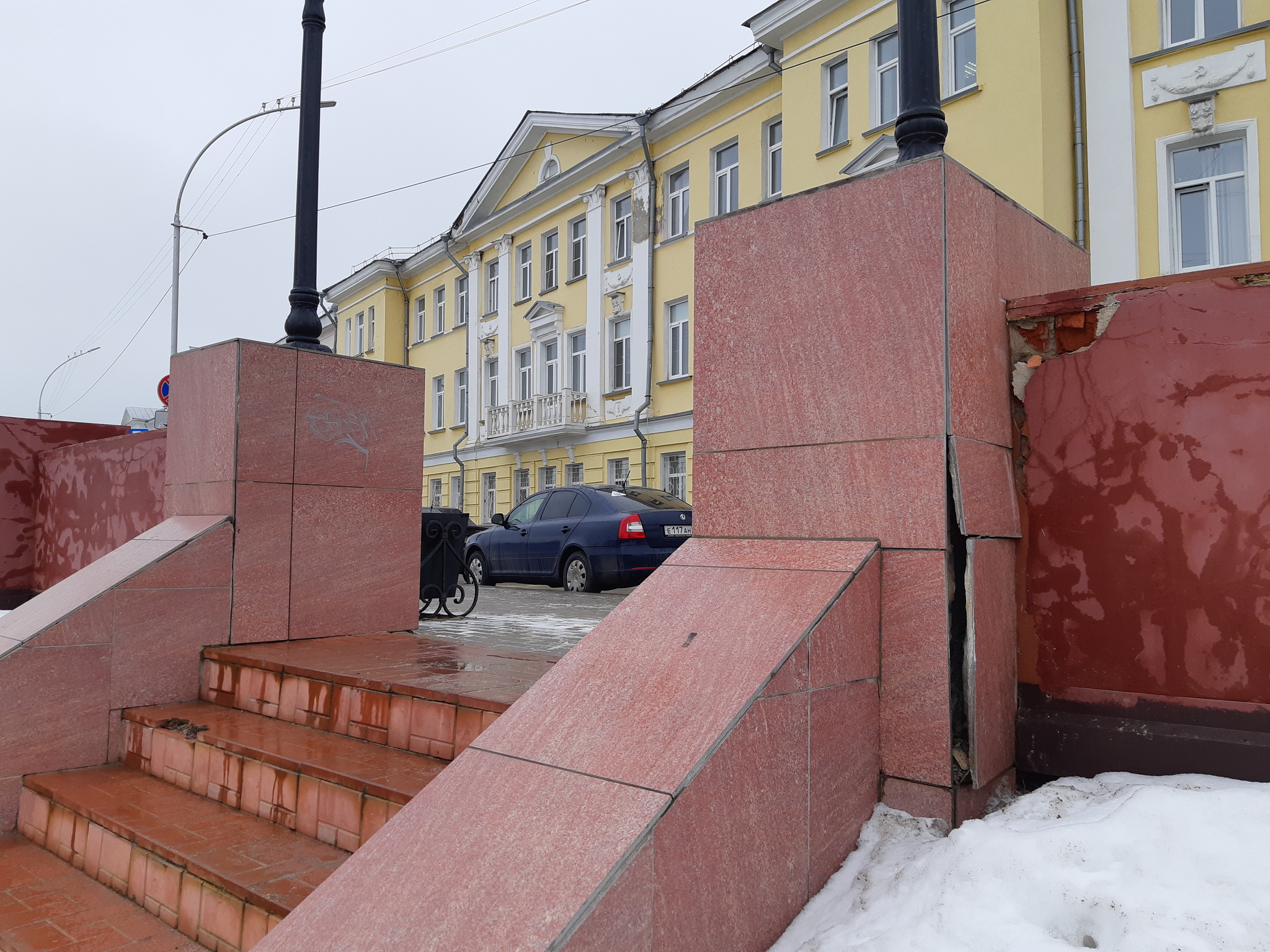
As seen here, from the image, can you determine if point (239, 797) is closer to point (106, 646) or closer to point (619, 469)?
point (106, 646)

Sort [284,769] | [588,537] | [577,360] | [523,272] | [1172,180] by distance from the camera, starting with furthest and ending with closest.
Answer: [523,272]
[577,360]
[1172,180]
[588,537]
[284,769]

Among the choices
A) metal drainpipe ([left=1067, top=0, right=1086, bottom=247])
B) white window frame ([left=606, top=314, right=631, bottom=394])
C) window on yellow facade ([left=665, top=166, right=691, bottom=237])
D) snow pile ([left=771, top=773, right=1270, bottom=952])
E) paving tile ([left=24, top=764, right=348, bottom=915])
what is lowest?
paving tile ([left=24, top=764, right=348, bottom=915])

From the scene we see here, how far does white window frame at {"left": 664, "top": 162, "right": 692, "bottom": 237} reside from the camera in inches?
911

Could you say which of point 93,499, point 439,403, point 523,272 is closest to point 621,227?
point 523,272

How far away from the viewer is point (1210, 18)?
13758 mm

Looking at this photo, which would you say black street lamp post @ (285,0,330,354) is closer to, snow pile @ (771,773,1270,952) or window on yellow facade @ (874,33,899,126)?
snow pile @ (771,773,1270,952)

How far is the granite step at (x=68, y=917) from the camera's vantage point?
315 centimetres

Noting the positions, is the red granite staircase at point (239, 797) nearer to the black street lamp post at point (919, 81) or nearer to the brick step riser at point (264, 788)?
the brick step riser at point (264, 788)

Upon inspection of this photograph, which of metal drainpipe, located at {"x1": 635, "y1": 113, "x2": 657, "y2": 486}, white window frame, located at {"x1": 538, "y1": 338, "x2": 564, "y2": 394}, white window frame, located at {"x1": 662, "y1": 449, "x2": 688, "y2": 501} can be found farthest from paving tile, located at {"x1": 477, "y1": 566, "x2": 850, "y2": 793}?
white window frame, located at {"x1": 538, "y1": 338, "x2": 564, "y2": 394}

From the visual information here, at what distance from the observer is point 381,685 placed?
4.02m

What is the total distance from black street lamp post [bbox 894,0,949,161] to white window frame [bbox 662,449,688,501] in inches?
719

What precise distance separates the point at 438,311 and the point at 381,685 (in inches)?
1290

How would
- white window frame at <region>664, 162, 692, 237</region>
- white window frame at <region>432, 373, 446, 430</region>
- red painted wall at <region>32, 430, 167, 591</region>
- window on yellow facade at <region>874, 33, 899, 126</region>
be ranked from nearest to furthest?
red painted wall at <region>32, 430, 167, 591</region>
window on yellow facade at <region>874, 33, 899, 126</region>
white window frame at <region>664, 162, 692, 237</region>
white window frame at <region>432, 373, 446, 430</region>

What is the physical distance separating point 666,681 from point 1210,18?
15535 mm
